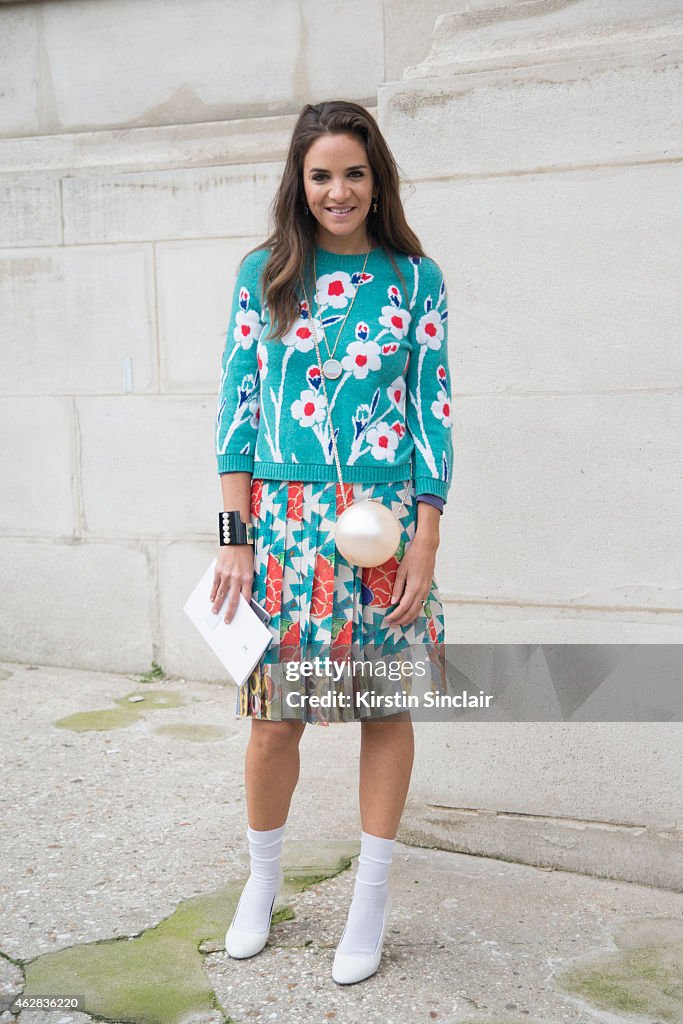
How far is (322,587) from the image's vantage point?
2354 mm

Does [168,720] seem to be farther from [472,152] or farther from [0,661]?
[472,152]

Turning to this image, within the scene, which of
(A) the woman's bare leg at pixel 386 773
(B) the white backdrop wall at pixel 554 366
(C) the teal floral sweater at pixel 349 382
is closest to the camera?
(C) the teal floral sweater at pixel 349 382

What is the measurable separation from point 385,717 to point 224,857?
33.7 inches

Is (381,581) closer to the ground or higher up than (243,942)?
higher up

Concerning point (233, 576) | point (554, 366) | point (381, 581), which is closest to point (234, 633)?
point (233, 576)

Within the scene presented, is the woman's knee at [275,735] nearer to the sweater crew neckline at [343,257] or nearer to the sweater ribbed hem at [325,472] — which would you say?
the sweater ribbed hem at [325,472]

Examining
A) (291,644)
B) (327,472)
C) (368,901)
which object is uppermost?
(327,472)

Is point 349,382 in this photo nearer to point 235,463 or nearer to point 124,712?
point 235,463

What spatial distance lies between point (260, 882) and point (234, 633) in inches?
23.9

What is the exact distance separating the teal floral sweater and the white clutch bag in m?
0.29

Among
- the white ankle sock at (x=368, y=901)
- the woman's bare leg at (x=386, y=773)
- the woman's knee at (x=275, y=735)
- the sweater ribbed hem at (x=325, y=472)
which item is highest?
the sweater ribbed hem at (x=325, y=472)

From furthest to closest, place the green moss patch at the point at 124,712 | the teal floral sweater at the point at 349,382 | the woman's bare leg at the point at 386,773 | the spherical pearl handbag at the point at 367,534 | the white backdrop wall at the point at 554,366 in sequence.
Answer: the green moss patch at the point at 124,712
the white backdrop wall at the point at 554,366
the woman's bare leg at the point at 386,773
the teal floral sweater at the point at 349,382
the spherical pearl handbag at the point at 367,534

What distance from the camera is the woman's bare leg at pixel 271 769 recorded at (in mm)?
2449

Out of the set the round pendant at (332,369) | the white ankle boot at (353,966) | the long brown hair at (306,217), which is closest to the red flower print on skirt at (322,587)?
the round pendant at (332,369)
